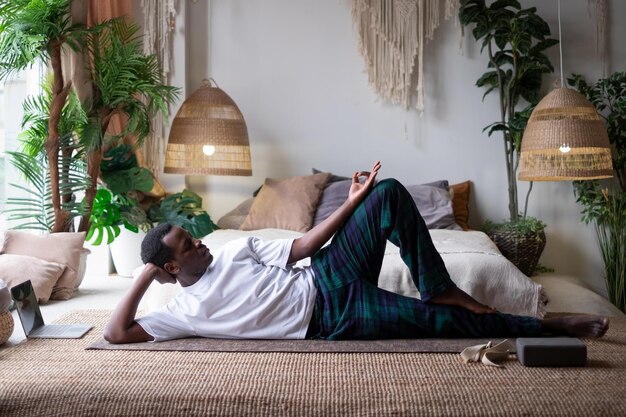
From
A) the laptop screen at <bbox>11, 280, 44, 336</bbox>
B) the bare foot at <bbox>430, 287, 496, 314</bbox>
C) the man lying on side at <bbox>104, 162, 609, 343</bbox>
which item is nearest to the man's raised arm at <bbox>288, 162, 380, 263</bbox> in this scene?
the man lying on side at <bbox>104, 162, 609, 343</bbox>

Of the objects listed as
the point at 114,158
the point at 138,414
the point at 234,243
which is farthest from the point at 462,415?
the point at 114,158

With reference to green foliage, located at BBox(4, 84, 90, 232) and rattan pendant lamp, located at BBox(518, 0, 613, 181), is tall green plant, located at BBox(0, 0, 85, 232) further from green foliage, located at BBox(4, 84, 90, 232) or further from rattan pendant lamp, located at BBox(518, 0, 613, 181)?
rattan pendant lamp, located at BBox(518, 0, 613, 181)

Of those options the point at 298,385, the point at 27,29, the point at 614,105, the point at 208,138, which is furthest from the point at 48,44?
the point at 614,105

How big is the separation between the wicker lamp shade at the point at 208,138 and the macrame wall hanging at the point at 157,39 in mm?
426

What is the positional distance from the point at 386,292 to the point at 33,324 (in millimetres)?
1312

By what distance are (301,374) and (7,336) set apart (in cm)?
114

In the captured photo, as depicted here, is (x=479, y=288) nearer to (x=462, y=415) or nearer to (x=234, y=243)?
(x=234, y=243)

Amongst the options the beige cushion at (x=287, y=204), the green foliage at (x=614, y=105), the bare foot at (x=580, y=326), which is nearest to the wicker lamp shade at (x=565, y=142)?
the green foliage at (x=614, y=105)

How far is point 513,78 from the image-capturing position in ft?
15.3

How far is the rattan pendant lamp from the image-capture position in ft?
13.2

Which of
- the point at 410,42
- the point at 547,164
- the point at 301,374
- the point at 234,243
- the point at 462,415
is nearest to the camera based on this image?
the point at 462,415

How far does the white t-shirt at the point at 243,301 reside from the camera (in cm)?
264

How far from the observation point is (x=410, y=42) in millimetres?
4973

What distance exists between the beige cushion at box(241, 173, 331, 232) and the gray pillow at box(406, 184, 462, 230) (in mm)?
564
